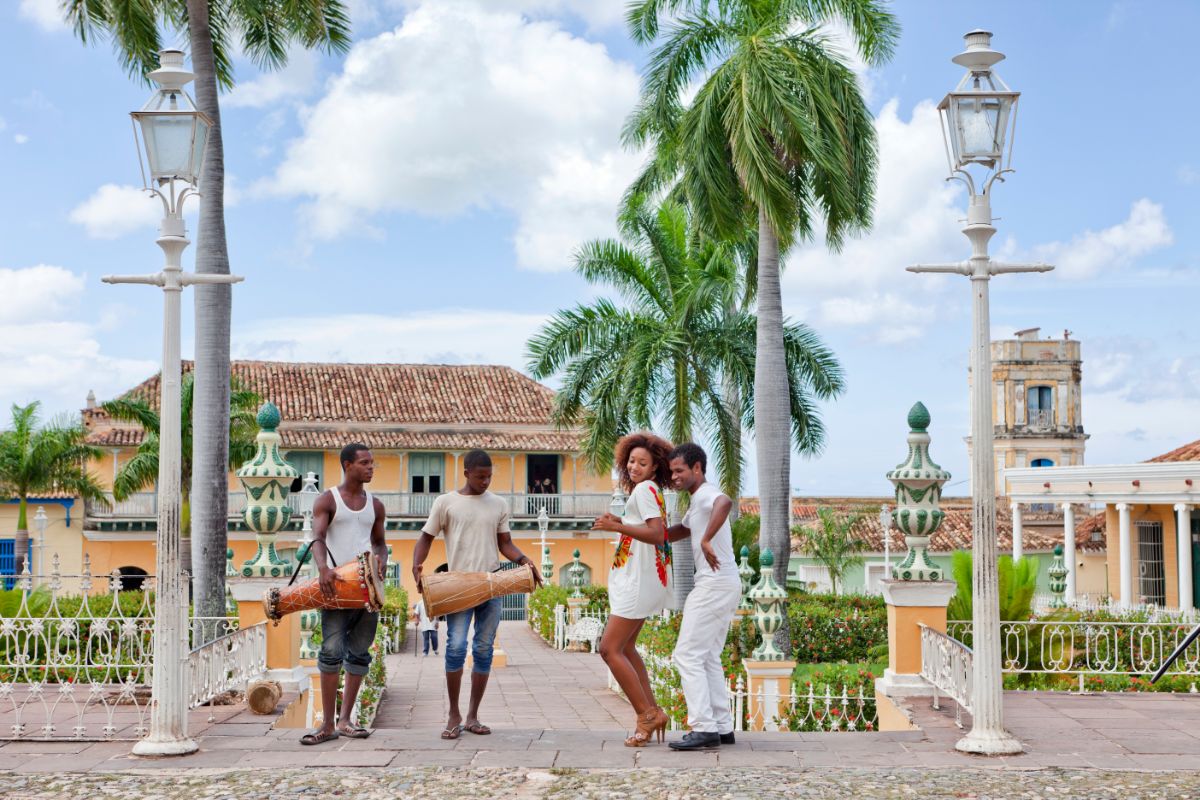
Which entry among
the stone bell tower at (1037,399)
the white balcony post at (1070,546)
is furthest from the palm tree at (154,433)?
the stone bell tower at (1037,399)

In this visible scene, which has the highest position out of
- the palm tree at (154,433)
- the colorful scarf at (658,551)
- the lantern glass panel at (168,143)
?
the lantern glass panel at (168,143)

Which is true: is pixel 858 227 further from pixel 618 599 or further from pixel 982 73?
pixel 618 599

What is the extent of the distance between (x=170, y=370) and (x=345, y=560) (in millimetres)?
1484

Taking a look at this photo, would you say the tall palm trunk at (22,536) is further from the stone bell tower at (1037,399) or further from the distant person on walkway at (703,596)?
the stone bell tower at (1037,399)

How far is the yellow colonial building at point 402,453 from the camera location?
36625mm

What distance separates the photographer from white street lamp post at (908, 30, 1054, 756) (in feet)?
23.5

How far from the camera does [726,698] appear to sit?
24.0 feet

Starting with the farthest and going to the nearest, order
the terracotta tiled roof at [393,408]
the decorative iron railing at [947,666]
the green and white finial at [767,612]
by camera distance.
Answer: the terracotta tiled roof at [393,408] → the green and white finial at [767,612] → the decorative iron railing at [947,666]

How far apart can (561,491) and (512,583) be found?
32.4 m

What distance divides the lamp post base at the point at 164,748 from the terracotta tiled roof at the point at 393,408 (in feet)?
98.9

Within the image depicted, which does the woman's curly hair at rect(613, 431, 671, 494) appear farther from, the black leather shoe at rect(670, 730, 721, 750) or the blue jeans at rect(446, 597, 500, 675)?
the black leather shoe at rect(670, 730, 721, 750)

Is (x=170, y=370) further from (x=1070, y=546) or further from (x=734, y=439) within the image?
(x=1070, y=546)

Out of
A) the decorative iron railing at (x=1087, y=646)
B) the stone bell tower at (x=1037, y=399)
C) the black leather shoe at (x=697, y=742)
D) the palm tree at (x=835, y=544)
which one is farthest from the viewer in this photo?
the stone bell tower at (x=1037, y=399)

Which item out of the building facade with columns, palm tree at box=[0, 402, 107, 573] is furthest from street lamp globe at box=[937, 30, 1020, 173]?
palm tree at box=[0, 402, 107, 573]
